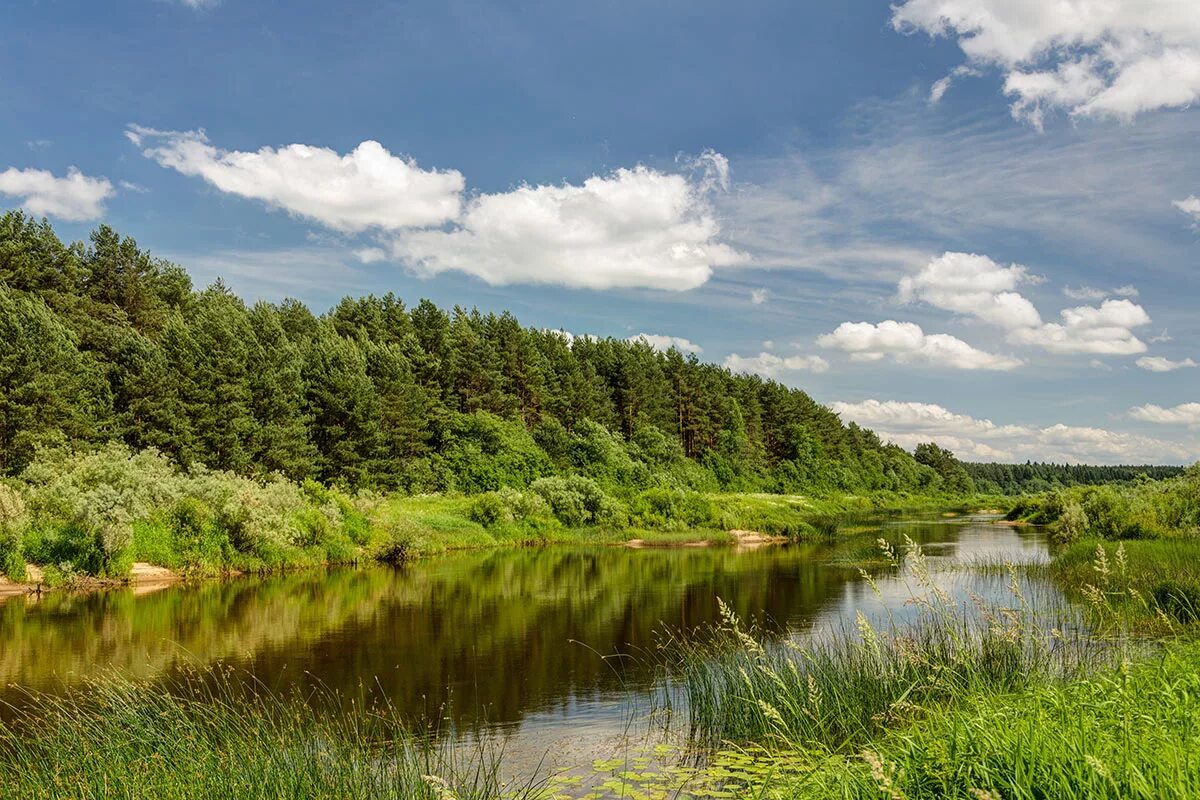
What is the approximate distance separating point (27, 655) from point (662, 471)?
66105mm

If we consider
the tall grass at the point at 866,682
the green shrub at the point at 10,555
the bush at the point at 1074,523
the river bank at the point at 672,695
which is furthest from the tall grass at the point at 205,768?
the bush at the point at 1074,523

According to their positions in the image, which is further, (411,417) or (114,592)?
(411,417)

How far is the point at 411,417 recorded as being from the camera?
208 feet

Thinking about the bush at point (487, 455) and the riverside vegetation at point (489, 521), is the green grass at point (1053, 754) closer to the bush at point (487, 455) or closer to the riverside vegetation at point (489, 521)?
the riverside vegetation at point (489, 521)

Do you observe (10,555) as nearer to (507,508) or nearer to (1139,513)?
(507,508)

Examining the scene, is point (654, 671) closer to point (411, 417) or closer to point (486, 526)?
point (486, 526)

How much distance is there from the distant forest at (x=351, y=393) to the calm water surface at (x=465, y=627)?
20113 mm

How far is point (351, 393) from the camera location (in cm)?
5781

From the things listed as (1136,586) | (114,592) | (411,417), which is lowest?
(114,592)

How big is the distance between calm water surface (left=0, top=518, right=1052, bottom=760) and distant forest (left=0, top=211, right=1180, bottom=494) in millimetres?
20113

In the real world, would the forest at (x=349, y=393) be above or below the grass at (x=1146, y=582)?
above

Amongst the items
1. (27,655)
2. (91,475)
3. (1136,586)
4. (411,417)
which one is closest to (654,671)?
(1136,586)

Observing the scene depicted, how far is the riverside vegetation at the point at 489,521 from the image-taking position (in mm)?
7000

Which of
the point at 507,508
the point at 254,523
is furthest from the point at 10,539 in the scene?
the point at 507,508
